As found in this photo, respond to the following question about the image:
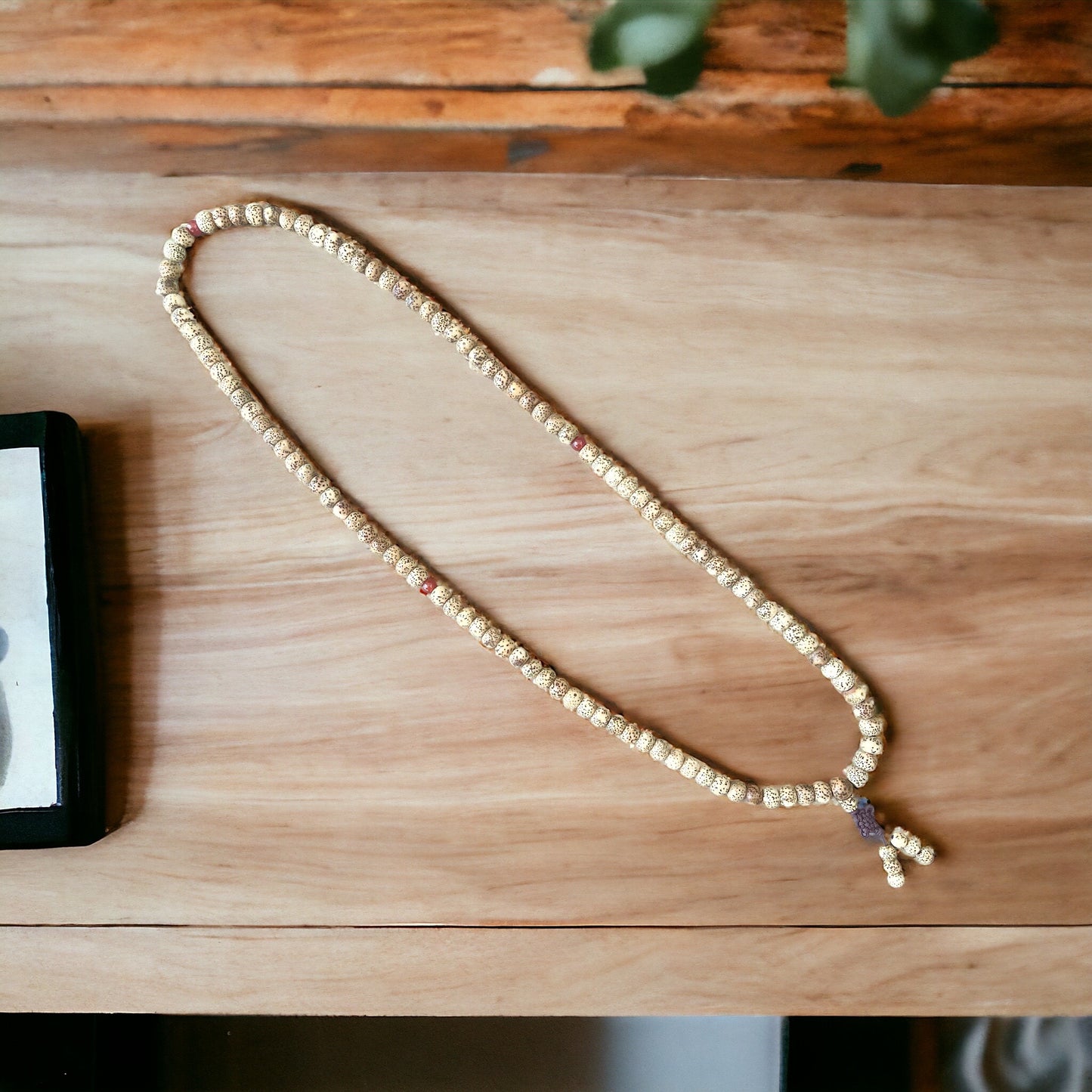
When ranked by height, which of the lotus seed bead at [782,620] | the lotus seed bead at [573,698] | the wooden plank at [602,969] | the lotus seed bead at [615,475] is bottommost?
the wooden plank at [602,969]

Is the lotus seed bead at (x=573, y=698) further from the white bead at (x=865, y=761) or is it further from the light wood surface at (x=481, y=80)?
the light wood surface at (x=481, y=80)

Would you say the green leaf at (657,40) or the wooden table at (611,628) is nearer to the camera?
the green leaf at (657,40)

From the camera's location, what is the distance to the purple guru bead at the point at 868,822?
565mm

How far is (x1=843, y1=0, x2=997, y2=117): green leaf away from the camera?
0.48m

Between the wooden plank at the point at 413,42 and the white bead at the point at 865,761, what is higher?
the wooden plank at the point at 413,42

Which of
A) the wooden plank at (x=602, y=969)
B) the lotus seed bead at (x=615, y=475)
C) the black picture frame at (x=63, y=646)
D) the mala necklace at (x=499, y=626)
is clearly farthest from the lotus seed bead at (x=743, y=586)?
the black picture frame at (x=63, y=646)

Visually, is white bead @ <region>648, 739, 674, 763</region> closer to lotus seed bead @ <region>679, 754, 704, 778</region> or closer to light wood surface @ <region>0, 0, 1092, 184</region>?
lotus seed bead @ <region>679, 754, 704, 778</region>

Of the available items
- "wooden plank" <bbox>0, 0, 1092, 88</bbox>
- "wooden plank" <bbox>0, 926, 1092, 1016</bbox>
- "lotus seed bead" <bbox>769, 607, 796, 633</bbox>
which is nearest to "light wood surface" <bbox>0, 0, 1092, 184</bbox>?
"wooden plank" <bbox>0, 0, 1092, 88</bbox>

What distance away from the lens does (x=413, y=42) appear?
0.49 m

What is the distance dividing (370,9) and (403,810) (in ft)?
1.73

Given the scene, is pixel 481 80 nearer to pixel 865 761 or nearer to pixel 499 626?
pixel 499 626

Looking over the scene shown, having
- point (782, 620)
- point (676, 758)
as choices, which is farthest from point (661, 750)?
point (782, 620)

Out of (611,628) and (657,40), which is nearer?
(657,40)

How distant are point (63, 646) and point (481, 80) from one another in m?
0.46
